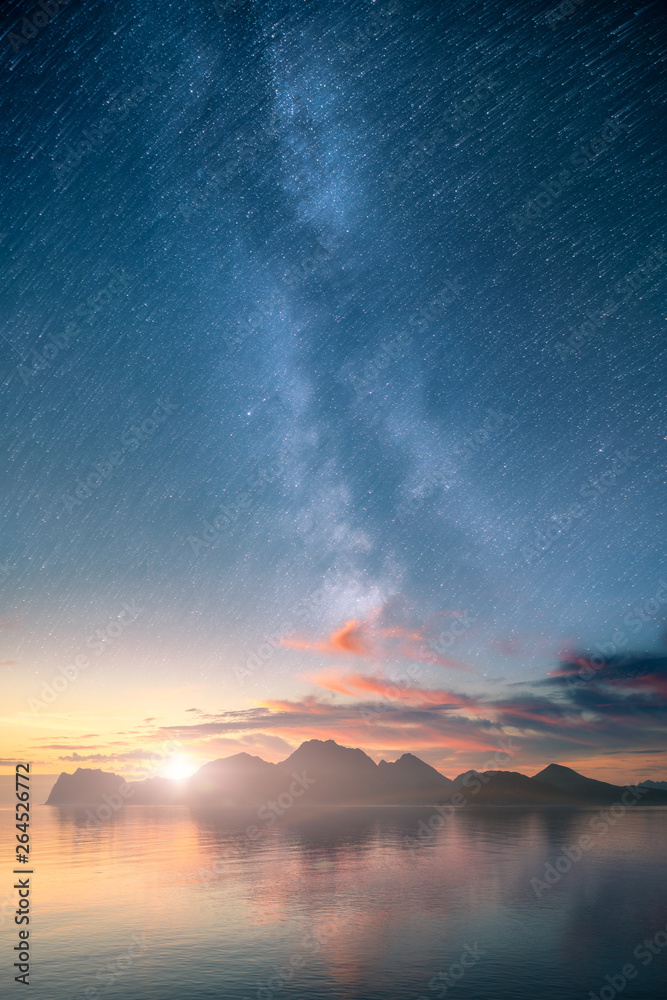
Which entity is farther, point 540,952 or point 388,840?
point 388,840

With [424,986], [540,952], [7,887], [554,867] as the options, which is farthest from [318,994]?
[554,867]

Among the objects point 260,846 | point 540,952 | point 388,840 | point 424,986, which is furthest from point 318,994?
point 388,840

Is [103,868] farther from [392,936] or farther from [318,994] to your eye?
[318,994]

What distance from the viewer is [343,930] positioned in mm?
49188

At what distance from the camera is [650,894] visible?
213 feet

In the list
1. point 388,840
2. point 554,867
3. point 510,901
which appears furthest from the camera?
point 388,840

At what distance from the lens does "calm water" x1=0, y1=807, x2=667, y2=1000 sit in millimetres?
35938

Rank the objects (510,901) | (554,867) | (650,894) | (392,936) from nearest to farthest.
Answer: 1. (392,936)
2. (510,901)
3. (650,894)
4. (554,867)

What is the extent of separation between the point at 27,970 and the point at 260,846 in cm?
11117

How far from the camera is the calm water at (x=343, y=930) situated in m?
35.9

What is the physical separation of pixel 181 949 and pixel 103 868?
6082cm

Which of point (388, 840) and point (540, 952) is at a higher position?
point (540, 952)

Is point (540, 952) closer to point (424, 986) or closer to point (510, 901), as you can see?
point (424, 986)

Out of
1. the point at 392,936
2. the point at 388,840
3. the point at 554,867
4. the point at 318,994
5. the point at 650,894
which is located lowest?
the point at 388,840
